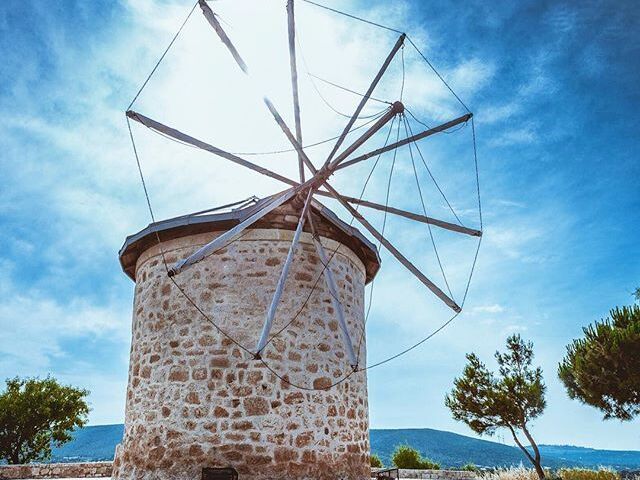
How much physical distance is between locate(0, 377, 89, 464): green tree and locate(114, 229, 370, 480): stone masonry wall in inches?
519

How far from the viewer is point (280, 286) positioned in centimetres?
636

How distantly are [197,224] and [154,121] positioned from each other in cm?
154

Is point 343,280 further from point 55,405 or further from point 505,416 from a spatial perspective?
point 55,405

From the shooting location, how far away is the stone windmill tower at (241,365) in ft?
20.6

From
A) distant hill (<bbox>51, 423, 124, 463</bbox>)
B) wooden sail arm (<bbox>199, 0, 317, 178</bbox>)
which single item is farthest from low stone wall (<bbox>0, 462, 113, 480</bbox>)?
distant hill (<bbox>51, 423, 124, 463</bbox>)

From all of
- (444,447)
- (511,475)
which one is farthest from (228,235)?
(444,447)

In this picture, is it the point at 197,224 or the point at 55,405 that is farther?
the point at 55,405

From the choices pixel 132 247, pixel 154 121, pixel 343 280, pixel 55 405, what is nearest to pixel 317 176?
pixel 343 280

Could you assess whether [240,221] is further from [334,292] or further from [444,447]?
[444,447]

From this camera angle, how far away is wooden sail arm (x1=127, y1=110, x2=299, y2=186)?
6523 mm

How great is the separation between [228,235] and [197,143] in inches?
59.2

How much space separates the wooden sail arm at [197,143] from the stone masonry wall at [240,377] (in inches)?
34.1

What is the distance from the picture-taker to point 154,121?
6586 mm

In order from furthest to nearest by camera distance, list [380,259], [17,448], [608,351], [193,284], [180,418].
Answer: [17,448]
[608,351]
[380,259]
[193,284]
[180,418]
